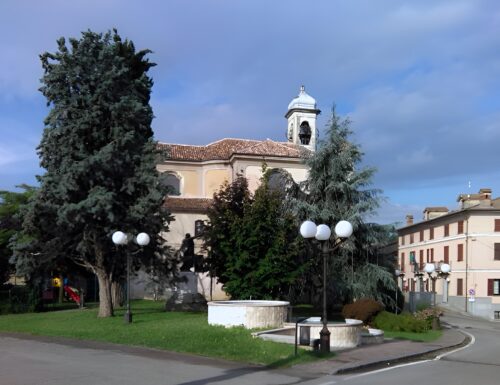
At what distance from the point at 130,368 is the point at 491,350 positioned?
545 inches

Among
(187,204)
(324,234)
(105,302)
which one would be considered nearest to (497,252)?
(187,204)

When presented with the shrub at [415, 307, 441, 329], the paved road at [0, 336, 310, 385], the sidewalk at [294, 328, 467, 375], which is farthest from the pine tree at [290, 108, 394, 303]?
the paved road at [0, 336, 310, 385]

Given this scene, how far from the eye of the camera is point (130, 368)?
41.0ft

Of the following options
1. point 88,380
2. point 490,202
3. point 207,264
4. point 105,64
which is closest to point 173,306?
point 207,264

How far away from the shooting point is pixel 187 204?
4981cm

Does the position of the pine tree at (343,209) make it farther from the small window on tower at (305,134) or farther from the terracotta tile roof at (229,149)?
the small window on tower at (305,134)

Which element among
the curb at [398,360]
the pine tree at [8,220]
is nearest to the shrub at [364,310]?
the curb at [398,360]

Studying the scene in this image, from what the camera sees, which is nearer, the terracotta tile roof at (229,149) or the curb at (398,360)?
the curb at (398,360)

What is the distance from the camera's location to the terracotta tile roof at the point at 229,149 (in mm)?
49719

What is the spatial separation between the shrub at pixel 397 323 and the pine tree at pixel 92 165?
11.0 metres

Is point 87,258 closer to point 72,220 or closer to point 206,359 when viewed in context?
point 72,220

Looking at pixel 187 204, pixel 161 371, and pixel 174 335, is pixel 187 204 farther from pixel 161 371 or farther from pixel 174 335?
pixel 161 371

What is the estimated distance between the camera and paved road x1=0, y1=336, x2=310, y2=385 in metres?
11.0

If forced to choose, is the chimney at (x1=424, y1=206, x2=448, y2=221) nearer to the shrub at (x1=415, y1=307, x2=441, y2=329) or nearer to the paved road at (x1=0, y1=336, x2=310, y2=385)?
the shrub at (x1=415, y1=307, x2=441, y2=329)
